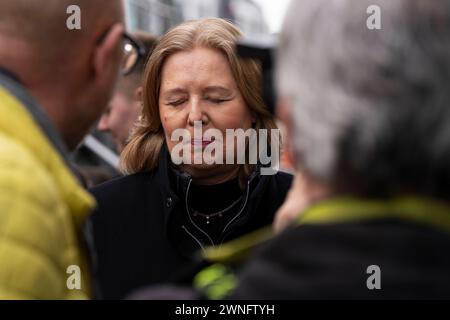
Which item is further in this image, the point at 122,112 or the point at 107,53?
the point at 122,112

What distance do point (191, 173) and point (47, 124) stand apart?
4.58 ft

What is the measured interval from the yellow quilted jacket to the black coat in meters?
1.14

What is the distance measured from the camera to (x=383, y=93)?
4.22 feet

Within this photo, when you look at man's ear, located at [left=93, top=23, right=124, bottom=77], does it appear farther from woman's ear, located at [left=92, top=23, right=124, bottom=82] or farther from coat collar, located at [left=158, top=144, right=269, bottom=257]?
coat collar, located at [left=158, top=144, right=269, bottom=257]

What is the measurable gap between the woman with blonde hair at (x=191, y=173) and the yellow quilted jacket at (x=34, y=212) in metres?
1.24

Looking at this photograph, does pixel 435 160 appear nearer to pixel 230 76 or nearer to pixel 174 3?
pixel 230 76

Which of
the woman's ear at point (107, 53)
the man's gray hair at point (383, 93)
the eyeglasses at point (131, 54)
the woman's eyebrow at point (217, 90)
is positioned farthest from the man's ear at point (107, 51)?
the woman's eyebrow at point (217, 90)

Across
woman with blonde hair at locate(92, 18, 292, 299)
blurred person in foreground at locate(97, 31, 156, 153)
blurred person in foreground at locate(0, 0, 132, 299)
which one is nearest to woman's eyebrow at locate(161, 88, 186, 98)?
woman with blonde hair at locate(92, 18, 292, 299)

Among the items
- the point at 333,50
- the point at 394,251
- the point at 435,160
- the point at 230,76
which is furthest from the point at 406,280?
the point at 230,76

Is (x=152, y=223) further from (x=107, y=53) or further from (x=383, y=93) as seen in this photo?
(x=383, y=93)

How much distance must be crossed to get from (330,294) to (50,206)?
58 centimetres

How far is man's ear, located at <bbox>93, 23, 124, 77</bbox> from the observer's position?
1.84m

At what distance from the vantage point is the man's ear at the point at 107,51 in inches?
72.3

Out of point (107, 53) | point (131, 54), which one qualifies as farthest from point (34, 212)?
point (131, 54)
